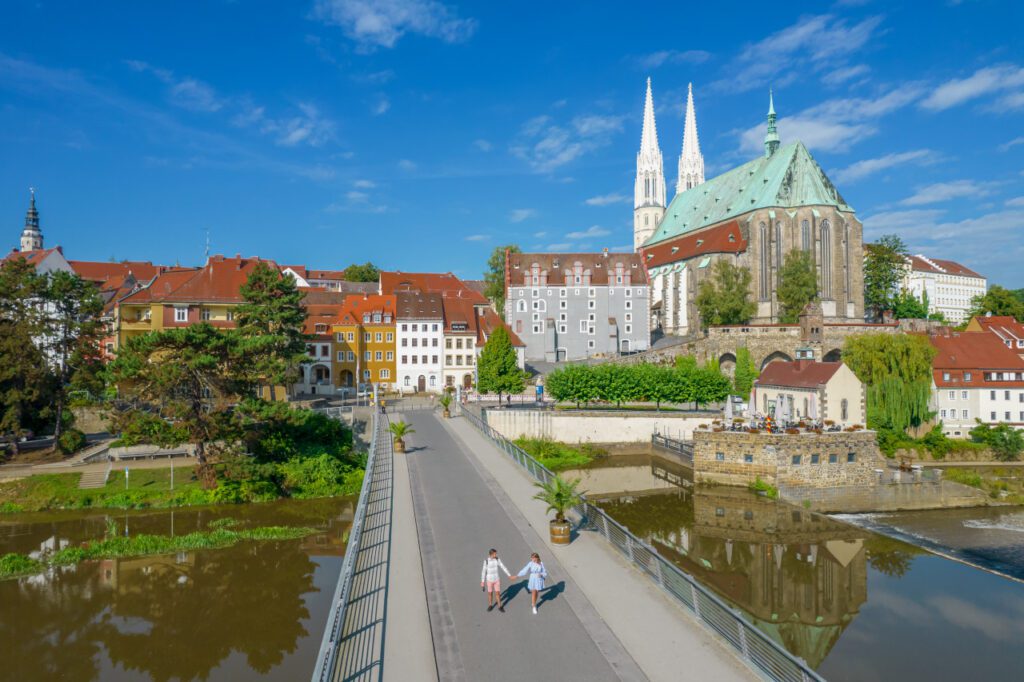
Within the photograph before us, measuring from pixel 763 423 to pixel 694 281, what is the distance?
47.8 meters

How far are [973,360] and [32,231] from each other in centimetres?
14401

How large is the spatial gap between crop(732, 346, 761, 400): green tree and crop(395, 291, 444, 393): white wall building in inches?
1135

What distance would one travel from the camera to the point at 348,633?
1100 centimetres

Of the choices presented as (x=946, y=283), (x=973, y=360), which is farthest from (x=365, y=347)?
(x=946, y=283)

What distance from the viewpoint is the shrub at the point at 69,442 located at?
38406 millimetres

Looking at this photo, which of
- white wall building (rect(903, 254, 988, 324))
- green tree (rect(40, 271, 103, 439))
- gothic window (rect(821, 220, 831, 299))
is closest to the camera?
green tree (rect(40, 271, 103, 439))

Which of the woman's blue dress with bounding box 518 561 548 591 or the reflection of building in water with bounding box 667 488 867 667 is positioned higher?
the woman's blue dress with bounding box 518 561 548 591

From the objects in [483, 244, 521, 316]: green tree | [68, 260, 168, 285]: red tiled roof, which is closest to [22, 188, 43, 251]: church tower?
[68, 260, 168, 285]: red tiled roof

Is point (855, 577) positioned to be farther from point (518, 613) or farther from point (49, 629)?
point (49, 629)

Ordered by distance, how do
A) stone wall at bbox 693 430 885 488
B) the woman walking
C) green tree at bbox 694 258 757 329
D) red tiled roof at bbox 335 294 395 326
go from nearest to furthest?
the woman walking
stone wall at bbox 693 430 885 488
red tiled roof at bbox 335 294 395 326
green tree at bbox 694 258 757 329

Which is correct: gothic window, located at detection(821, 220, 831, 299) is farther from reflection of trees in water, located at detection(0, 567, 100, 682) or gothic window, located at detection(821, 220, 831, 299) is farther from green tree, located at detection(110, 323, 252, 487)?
reflection of trees in water, located at detection(0, 567, 100, 682)

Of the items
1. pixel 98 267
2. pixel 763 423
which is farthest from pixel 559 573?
pixel 98 267

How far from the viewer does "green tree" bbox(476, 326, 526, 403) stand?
52.2 meters

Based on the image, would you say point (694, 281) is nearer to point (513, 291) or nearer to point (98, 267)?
point (513, 291)
